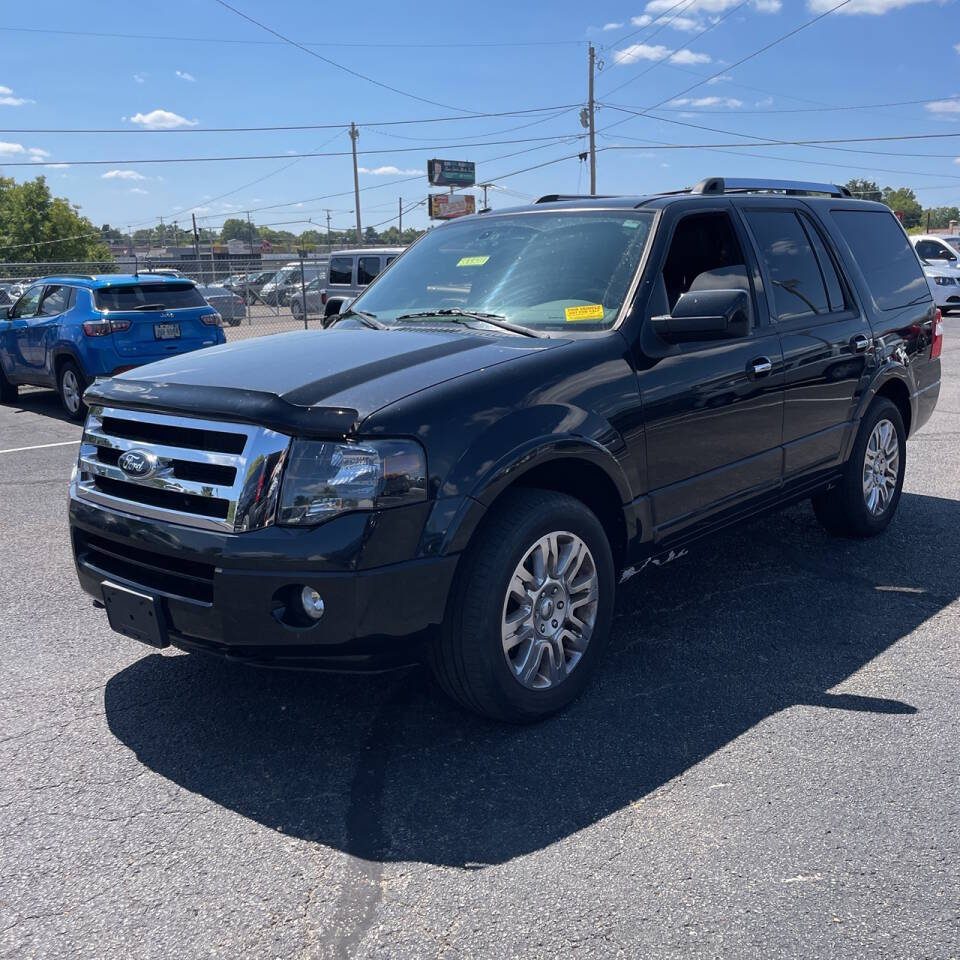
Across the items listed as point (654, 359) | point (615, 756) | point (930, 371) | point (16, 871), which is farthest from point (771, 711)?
point (930, 371)

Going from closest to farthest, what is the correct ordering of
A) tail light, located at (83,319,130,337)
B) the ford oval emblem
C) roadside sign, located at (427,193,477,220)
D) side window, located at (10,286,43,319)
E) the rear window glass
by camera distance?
the ford oval emblem
tail light, located at (83,319,130,337)
the rear window glass
side window, located at (10,286,43,319)
roadside sign, located at (427,193,477,220)

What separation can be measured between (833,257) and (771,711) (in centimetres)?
279

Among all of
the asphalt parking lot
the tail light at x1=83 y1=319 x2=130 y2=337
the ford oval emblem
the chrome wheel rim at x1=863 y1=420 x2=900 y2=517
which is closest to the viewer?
the asphalt parking lot

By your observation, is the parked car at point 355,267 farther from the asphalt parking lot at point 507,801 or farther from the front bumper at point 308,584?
the front bumper at point 308,584

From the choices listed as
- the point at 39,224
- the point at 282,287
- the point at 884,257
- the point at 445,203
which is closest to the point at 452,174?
the point at 445,203

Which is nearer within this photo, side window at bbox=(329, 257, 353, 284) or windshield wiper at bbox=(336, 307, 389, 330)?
windshield wiper at bbox=(336, 307, 389, 330)

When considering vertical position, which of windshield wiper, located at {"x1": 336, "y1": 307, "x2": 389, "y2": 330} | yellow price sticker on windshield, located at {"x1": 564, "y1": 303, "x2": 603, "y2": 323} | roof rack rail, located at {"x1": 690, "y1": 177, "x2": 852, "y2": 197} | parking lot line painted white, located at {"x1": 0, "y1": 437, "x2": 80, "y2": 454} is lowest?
parking lot line painted white, located at {"x1": 0, "y1": 437, "x2": 80, "y2": 454}

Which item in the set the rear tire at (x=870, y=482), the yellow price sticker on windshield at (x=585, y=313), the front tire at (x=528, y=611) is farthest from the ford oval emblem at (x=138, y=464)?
the rear tire at (x=870, y=482)

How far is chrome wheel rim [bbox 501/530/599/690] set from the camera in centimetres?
345

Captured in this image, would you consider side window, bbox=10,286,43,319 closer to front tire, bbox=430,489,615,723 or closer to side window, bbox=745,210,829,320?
side window, bbox=745,210,829,320

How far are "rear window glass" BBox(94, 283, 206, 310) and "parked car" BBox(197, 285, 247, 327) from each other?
16707 mm

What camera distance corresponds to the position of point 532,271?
4.34 metres

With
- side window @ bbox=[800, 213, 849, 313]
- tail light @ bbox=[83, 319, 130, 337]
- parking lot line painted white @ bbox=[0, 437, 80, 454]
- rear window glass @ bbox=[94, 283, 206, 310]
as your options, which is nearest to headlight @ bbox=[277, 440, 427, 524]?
side window @ bbox=[800, 213, 849, 313]

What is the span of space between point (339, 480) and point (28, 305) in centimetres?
1123
